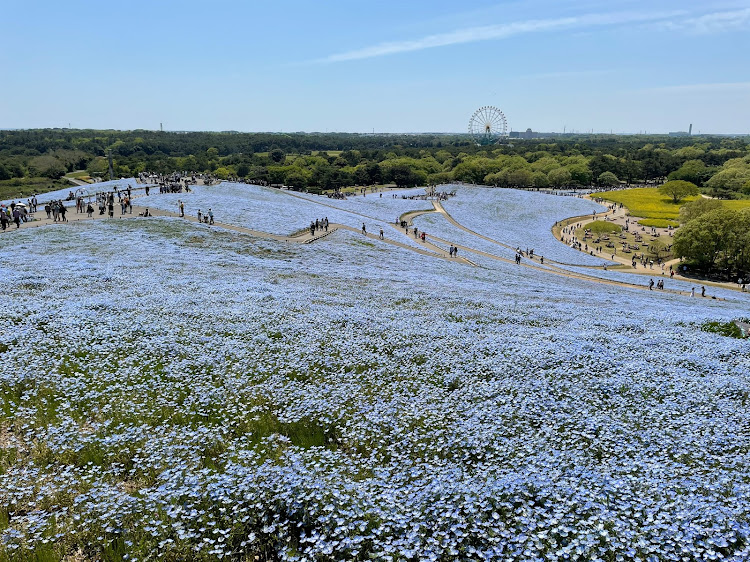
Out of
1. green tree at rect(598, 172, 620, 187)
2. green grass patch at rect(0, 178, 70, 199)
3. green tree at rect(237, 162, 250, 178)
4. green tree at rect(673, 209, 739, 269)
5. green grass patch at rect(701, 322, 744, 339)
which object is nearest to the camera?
green grass patch at rect(701, 322, 744, 339)

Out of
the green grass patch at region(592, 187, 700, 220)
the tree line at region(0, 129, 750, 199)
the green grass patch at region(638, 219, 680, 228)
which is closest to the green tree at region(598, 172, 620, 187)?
the tree line at region(0, 129, 750, 199)

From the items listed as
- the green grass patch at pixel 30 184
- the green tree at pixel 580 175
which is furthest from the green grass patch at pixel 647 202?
the green grass patch at pixel 30 184

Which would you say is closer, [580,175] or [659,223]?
[659,223]

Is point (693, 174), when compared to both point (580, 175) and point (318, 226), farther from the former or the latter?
point (318, 226)

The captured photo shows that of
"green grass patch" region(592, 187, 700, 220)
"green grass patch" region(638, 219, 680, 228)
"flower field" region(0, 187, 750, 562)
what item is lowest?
"flower field" region(0, 187, 750, 562)

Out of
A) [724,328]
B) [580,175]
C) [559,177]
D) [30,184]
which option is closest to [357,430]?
[724,328]

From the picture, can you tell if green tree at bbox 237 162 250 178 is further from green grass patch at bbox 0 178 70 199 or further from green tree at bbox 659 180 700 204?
green tree at bbox 659 180 700 204

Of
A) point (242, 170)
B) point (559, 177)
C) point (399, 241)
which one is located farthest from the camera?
point (242, 170)
